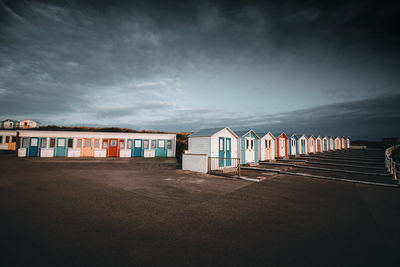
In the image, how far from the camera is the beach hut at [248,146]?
1830 cm

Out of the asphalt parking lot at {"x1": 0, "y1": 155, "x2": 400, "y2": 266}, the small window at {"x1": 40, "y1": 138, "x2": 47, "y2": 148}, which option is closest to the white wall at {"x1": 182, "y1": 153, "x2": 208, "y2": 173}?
the asphalt parking lot at {"x1": 0, "y1": 155, "x2": 400, "y2": 266}

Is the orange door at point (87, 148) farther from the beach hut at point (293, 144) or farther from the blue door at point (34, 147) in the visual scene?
the beach hut at point (293, 144)

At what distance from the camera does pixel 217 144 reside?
15617 millimetres

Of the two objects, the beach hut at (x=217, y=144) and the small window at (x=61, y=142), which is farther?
the small window at (x=61, y=142)

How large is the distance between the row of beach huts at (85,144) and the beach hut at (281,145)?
15354 mm

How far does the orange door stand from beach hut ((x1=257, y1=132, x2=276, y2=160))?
74.4 feet

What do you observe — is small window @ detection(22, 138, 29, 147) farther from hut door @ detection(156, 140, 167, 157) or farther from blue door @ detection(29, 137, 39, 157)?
hut door @ detection(156, 140, 167, 157)

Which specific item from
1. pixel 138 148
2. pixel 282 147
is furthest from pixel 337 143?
pixel 138 148

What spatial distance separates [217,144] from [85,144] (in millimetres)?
19358

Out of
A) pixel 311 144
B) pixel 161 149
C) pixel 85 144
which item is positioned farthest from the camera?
pixel 311 144

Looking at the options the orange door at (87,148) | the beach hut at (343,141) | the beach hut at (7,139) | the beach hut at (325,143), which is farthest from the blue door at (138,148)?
the beach hut at (343,141)

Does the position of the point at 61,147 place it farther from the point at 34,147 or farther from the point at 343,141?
the point at 343,141

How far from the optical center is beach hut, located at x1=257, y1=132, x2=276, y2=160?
2156cm

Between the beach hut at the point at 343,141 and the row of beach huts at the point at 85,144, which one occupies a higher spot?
the beach hut at the point at 343,141
